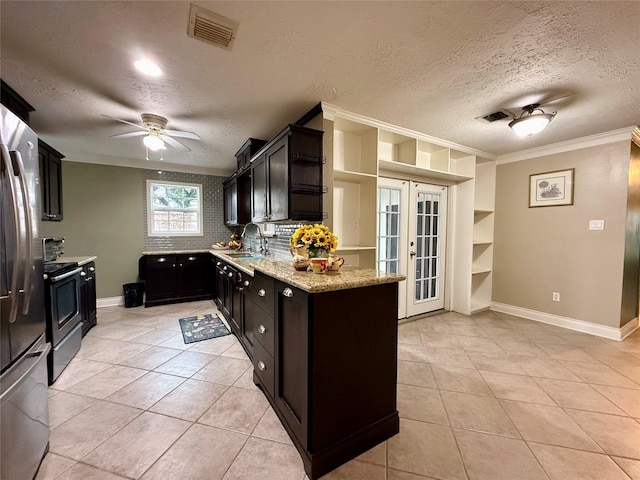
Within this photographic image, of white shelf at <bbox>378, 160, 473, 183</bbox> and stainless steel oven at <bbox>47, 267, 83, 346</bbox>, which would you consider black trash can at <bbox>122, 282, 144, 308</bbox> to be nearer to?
stainless steel oven at <bbox>47, 267, 83, 346</bbox>

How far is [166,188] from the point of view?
491 centimetres

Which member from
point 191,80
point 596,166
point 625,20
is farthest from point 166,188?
point 596,166

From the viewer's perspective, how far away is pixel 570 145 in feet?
11.2

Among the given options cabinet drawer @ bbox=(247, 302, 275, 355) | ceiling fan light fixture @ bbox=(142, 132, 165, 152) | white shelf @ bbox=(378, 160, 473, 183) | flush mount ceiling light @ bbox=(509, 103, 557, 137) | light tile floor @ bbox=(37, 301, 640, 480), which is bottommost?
light tile floor @ bbox=(37, 301, 640, 480)

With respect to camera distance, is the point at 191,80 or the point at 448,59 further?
the point at 191,80

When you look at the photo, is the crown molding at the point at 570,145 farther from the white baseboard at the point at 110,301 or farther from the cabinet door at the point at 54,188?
the white baseboard at the point at 110,301

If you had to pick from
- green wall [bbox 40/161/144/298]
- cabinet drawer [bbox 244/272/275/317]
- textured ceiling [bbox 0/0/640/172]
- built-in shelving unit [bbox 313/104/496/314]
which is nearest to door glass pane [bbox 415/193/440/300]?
built-in shelving unit [bbox 313/104/496/314]

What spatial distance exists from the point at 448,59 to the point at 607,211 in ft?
10.4

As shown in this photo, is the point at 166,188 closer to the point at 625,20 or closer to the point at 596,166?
the point at 625,20

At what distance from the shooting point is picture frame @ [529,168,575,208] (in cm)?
347

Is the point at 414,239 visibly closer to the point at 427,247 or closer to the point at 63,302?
the point at 427,247

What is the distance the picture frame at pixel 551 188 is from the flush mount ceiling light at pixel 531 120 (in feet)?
4.89

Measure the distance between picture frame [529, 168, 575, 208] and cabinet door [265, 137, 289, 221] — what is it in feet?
12.3

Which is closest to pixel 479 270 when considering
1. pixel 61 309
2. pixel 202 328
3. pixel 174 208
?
pixel 202 328
